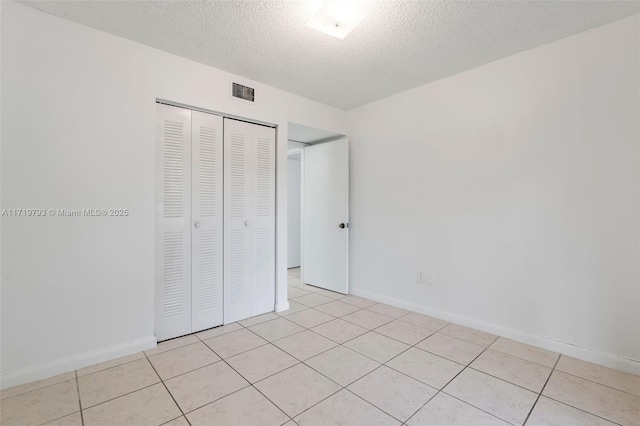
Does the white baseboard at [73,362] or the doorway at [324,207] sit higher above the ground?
the doorway at [324,207]

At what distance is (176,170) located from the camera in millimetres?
2656

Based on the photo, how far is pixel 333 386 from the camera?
6.30 ft

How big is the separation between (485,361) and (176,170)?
3073 mm

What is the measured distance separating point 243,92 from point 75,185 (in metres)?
1.73

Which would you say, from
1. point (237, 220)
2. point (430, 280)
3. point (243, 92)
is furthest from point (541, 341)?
point (243, 92)

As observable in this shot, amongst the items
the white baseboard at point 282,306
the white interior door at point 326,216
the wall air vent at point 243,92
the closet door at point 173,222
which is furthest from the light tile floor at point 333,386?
the wall air vent at point 243,92

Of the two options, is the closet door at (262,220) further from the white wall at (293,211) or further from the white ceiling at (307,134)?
the white wall at (293,211)

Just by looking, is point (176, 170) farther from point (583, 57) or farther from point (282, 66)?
point (583, 57)

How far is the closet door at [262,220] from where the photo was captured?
319 cm

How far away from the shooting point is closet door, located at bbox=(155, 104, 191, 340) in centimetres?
258

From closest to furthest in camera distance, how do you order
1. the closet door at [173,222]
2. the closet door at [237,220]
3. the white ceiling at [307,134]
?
the closet door at [173,222]
the closet door at [237,220]
the white ceiling at [307,134]

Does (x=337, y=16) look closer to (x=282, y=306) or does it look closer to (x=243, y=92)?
(x=243, y=92)

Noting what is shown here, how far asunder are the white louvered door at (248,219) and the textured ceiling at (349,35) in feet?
2.33

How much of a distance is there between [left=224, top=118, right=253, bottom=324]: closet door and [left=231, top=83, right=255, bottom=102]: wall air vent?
0.86ft
